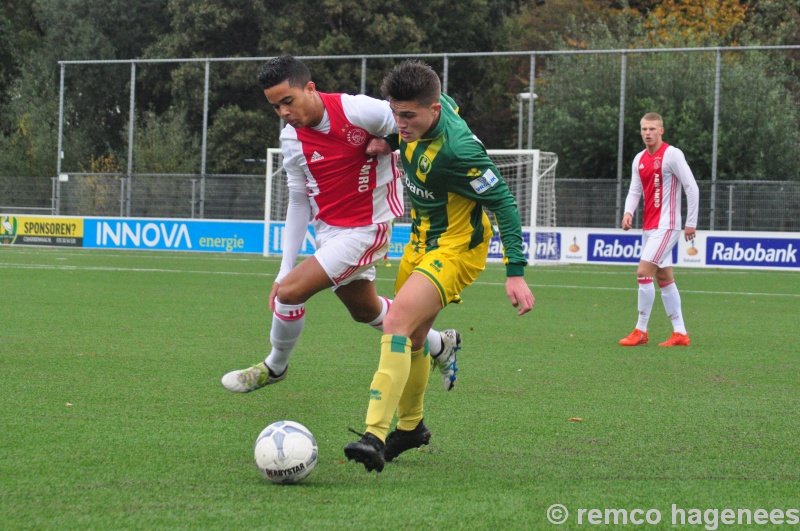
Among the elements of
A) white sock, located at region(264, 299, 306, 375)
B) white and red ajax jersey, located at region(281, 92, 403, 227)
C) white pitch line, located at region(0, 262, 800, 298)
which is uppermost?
white and red ajax jersey, located at region(281, 92, 403, 227)

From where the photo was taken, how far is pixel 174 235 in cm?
2786

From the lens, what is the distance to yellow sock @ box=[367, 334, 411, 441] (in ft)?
14.8

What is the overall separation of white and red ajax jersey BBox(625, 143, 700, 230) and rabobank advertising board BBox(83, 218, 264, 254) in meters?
16.9

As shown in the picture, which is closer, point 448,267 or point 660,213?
point 448,267

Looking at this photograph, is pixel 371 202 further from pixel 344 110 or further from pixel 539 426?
pixel 539 426

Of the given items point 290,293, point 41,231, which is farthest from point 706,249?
Answer: point 290,293

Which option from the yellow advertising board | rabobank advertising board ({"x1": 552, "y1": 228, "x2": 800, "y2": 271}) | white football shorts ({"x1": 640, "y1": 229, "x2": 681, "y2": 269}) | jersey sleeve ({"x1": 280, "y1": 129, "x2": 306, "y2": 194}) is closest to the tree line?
the yellow advertising board

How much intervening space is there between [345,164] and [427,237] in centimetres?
106

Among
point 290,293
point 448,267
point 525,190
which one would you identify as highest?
point 525,190

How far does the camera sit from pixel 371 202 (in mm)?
6203

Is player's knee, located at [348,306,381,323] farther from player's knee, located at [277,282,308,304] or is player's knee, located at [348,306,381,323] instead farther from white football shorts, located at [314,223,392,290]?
player's knee, located at [277,282,308,304]

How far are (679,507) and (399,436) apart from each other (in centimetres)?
148

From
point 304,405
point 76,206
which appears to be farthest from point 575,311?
point 76,206

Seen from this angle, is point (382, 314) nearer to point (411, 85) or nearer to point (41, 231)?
point (411, 85)
